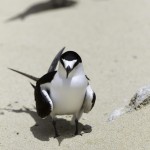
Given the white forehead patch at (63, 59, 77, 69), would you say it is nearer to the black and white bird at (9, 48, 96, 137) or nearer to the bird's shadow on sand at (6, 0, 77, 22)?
the black and white bird at (9, 48, 96, 137)

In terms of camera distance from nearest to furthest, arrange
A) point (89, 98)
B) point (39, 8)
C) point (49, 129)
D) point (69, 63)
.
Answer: point (69, 63)
point (89, 98)
point (49, 129)
point (39, 8)

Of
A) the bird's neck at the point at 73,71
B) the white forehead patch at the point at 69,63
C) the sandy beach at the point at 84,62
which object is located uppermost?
the white forehead patch at the point at 69,63

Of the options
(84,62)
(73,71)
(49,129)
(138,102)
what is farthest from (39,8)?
(73,71)

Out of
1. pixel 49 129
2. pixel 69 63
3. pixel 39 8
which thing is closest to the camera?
pixel 69 63

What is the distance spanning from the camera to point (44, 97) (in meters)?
4.82

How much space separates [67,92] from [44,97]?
22 centimetres

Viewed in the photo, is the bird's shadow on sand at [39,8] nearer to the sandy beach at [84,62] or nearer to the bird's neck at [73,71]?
the sandy beach at [84,62]

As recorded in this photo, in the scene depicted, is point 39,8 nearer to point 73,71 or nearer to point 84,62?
point 84,62

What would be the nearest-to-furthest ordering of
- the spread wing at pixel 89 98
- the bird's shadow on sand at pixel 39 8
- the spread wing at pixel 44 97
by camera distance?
the spread wing at pixel 44 97 → the spread wing at pixel 89 98 → the bird's shadow on sand at pixel 39 8

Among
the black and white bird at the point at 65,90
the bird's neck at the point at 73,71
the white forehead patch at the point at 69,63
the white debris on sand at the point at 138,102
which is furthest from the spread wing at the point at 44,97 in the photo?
the white debris on sand at the point at 138,102

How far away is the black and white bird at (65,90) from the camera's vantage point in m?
4.68

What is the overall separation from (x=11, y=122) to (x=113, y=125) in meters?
1.01

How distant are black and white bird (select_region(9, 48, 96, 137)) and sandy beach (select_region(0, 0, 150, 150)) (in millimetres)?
277

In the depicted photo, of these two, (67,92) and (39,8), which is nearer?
(67,92)
